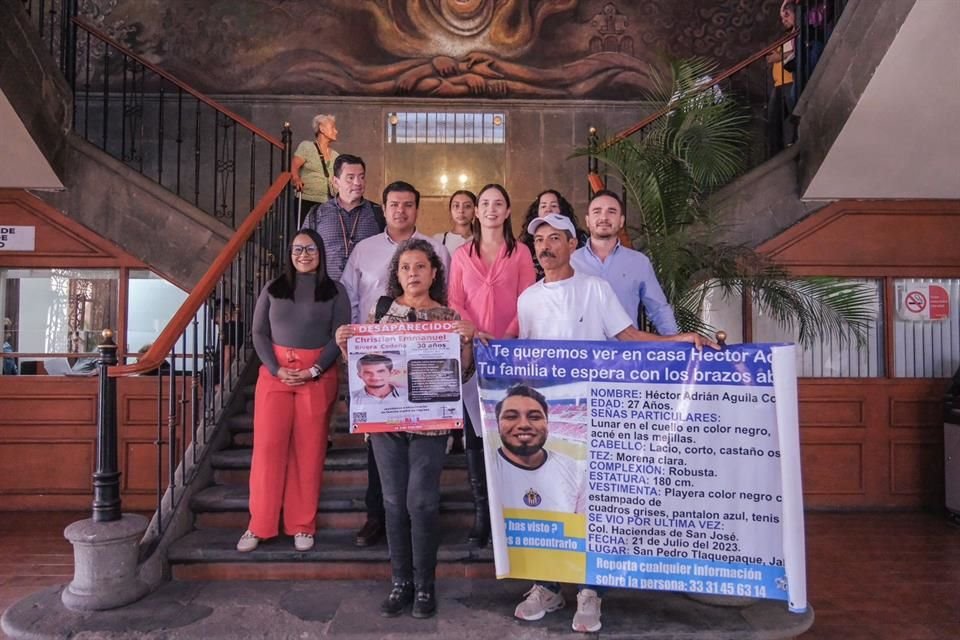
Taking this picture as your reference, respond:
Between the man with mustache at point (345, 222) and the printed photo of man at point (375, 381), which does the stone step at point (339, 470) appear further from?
the printed photo of man at point (375, 381)

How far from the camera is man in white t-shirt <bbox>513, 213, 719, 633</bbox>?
292 centimetres

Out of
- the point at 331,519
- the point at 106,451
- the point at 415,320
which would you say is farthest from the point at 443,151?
the point at 106,451

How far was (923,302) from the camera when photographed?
607 centimetres

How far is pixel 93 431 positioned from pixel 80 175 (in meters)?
2.16

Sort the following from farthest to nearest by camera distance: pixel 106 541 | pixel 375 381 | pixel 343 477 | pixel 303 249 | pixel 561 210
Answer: pixel 343 477
pixel 561 210
pixel 303 249
pixel 106 541
pixel 375 381

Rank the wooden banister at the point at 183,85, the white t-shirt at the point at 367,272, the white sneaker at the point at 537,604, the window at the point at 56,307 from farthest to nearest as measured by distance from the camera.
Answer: the window at the point at 56,307
the wooden banister at the point at 183,85
the white t-shirt at the point at 367,272
the white sneaker at the point at 537,604

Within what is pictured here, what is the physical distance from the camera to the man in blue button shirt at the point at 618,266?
328 centimetres

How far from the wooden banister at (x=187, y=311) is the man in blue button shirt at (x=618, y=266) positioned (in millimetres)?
2047

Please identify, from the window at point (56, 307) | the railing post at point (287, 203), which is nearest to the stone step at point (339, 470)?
the railing post at point (287, 203)

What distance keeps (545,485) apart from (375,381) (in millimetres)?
881

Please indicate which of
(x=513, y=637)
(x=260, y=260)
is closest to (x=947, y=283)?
(x=513, y=637)

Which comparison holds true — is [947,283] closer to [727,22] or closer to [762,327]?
[762,327]

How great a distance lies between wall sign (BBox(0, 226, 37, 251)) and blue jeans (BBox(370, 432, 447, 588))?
4464 mm

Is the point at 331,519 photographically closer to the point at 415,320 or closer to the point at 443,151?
the point at 415,320
